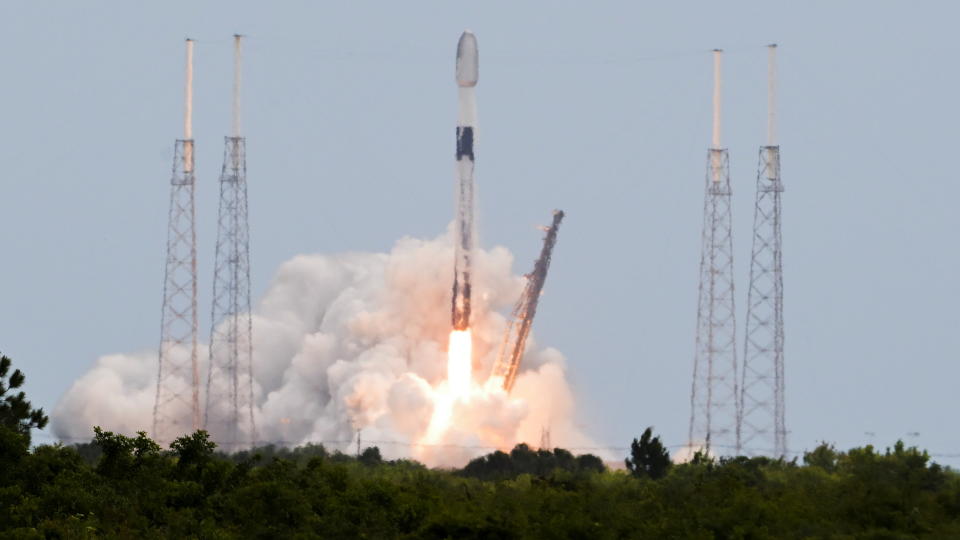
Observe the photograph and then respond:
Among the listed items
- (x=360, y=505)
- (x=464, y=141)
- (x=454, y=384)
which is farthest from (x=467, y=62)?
(x=360, y=505)

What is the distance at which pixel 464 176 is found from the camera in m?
123

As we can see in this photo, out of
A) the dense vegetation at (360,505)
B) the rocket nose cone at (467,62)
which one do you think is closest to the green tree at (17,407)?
the dense vegetation at (360,505)

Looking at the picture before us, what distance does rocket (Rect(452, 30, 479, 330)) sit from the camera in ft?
396

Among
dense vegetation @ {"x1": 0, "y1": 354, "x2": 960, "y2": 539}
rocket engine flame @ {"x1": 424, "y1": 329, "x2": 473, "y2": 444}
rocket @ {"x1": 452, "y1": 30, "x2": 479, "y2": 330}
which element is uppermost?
rocket @ {"x1": 452, "y1": 30, "x2": 479, "y2": 330}

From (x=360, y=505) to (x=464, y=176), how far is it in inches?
2272

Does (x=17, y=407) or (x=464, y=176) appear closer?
(x=17, y=407)

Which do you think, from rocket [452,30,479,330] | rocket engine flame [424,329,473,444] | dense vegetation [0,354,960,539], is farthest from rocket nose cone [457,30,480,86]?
dense vegetation [0,354,960,539]

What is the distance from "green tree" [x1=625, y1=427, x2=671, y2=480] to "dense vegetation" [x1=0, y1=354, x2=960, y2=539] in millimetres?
31948

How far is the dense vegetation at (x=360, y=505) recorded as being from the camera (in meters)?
61.9

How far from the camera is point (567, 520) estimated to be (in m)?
61.7

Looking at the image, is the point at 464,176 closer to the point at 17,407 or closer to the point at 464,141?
the point at 464,141

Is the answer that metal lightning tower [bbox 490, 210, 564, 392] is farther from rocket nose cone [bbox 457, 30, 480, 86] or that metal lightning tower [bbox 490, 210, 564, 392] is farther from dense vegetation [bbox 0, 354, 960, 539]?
dense vegetation [bbox 0, 354, 960, 539]

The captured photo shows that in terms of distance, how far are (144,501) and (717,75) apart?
2321 inches

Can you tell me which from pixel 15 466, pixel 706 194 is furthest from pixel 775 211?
pixel 15 466
